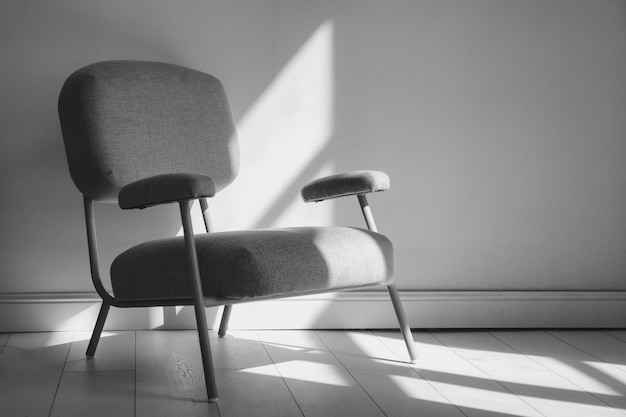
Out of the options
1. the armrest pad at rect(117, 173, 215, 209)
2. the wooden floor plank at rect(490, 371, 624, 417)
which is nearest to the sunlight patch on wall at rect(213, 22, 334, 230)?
the armrest pad at rect(117, 173, 215, 209)

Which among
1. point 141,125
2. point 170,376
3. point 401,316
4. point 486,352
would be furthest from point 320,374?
point 141,125

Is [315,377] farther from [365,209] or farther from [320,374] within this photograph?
[365,209]

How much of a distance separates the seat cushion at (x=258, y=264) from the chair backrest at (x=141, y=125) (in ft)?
1.23

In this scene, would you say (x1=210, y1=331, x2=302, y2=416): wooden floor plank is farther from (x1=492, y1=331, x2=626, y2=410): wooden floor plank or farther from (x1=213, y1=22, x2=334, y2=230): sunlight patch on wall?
(x1=492, y1=331, x2=626, y2=410): wooden floor plank

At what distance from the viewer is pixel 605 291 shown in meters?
3.06

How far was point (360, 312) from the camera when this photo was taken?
295 centimetres

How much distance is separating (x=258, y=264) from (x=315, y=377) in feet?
1.65

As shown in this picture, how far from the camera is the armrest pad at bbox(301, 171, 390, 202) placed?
2.26 meters

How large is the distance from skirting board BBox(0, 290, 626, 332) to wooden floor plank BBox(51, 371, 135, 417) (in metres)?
0.62

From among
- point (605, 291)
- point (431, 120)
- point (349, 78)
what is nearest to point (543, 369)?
point (605, 291)

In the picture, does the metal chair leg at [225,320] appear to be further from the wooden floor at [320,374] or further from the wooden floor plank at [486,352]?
the wooden floor plank at [486,352]

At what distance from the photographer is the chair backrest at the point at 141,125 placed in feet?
7.61

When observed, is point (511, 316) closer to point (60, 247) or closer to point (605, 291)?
point (605, 291)

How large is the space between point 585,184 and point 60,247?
2.05 metres
